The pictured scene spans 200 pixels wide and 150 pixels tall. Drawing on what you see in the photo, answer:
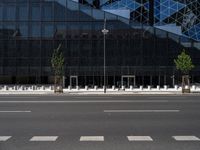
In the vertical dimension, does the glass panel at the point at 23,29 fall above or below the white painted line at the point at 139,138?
→ above

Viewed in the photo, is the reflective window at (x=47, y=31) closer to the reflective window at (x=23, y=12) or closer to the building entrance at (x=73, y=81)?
the reflective window at (x=23, y=12)

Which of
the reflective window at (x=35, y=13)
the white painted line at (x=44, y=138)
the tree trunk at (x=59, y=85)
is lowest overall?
the white painted line at (x=44, y=138)

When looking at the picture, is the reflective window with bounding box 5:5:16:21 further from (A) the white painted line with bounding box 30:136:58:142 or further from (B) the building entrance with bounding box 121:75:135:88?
(A) the white painted line with bounding box 30:136:58:142

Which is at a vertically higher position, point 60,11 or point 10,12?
point 60,11

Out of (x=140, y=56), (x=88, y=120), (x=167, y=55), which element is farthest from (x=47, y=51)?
(x=88, y=120)

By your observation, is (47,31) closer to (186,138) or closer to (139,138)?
(139,138)

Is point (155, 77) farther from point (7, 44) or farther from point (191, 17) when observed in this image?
point (7, 44)

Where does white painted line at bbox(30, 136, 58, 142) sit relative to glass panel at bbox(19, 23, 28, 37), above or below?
below

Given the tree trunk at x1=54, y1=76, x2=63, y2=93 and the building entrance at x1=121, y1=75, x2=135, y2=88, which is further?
the building entrance at x1=121, y1=75, x2=135, y2=88

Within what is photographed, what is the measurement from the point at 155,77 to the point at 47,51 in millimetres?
17509

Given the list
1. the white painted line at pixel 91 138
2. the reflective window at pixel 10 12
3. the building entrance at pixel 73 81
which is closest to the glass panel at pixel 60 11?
the reflective window at pixel 10 12

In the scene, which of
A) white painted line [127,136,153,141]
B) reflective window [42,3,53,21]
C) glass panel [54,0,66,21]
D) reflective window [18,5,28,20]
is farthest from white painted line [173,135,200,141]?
reflective window [18,5,28,20]

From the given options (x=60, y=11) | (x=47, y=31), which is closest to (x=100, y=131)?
(x=47, y=31)

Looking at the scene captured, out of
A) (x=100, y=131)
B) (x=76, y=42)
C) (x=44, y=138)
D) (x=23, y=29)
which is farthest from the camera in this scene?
(x=76, y=42)
